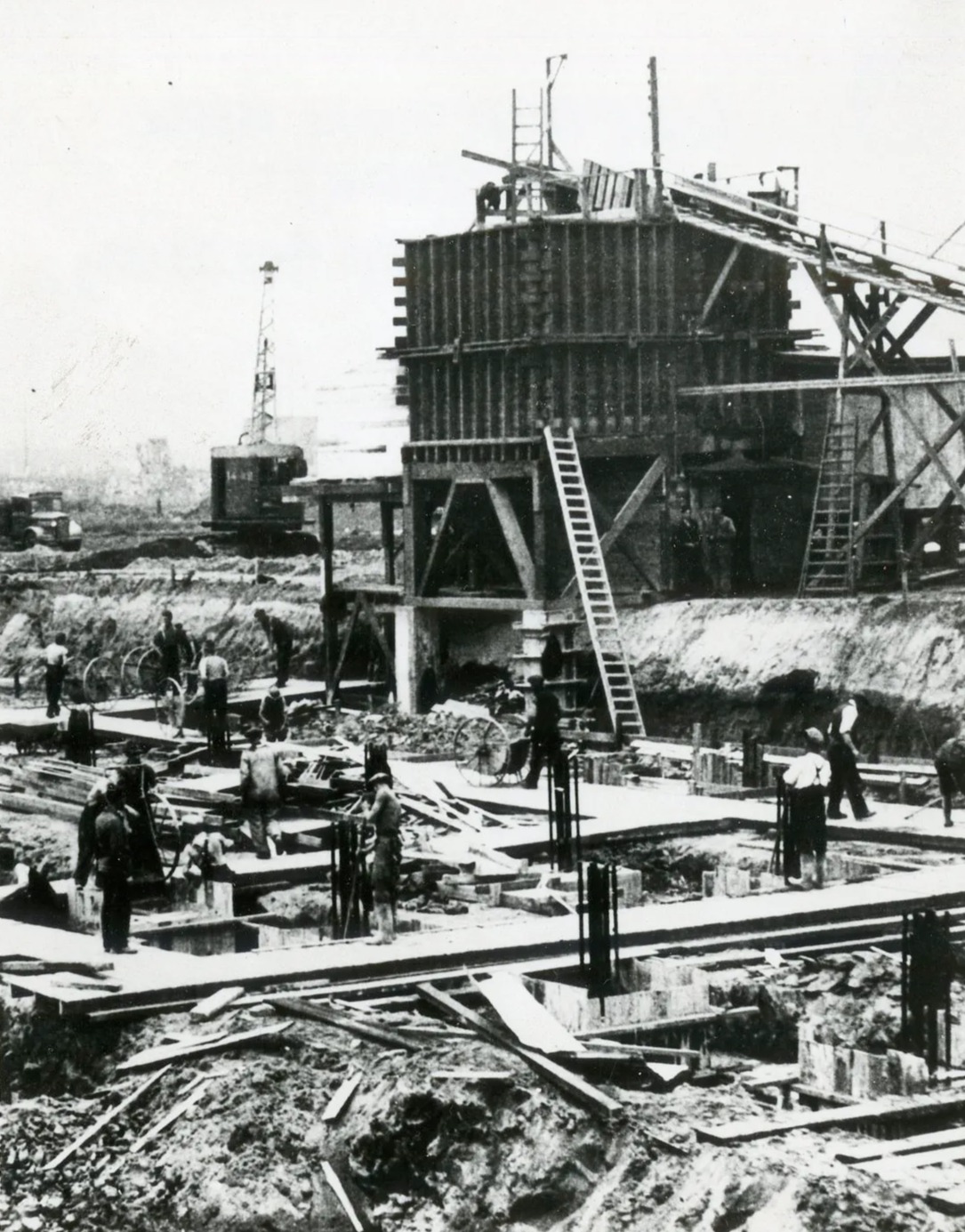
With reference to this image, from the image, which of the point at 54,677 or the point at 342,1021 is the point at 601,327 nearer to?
the point at 54,677

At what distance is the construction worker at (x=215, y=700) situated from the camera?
2941cm

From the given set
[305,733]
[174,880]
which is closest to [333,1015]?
[174,880]

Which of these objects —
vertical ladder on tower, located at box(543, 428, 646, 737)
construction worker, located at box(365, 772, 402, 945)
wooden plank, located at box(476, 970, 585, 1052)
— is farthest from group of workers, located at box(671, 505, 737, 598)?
wooden plank, located at box(476, 970, 585, 1052)

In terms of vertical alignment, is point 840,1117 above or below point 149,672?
below

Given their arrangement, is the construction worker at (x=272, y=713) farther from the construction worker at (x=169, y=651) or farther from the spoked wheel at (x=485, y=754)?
the construction worker at (x=169, y=651)

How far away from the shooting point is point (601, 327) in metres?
32.0

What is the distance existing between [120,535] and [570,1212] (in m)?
59.2

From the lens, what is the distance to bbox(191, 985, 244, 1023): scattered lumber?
588 inches

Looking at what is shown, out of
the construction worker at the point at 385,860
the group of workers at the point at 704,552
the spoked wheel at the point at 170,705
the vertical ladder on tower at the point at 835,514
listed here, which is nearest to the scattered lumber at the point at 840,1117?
the construction worker at the point at 385,860

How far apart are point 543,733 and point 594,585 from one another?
7020mm

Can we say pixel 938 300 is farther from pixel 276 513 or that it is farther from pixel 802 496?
pixel 276 513

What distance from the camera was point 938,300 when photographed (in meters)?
27.9

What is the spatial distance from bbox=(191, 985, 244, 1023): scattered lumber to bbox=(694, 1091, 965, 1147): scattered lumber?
13.5 ft

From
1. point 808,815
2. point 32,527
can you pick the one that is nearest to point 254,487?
point 32,527
